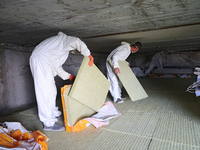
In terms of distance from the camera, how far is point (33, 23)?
1.86 metres

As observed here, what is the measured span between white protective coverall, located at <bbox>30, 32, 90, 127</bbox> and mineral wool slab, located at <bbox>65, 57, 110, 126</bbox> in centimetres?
28

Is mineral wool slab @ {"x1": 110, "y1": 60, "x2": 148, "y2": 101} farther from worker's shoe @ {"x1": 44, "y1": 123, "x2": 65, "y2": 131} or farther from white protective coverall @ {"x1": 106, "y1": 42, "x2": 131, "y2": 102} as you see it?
worker's shoe @ {"x1": 44, "y1": 123, "x2": 65, "y2": 131}

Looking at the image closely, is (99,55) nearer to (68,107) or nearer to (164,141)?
(68,107)

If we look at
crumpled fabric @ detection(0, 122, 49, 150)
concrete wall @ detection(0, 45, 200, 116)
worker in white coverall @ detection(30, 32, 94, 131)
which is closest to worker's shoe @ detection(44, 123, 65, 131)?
A: worker in white coverall @ detection(30, 32, 94, 131)

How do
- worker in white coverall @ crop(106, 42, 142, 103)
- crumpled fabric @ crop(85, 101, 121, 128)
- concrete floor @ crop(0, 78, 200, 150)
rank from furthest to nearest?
1. worker in white coverall @ crop(106, 42, 142, 103)
2. crumpled fabric @ crop(85, 101, 121, 128)
3. concrete floor @ crop(0, 78, 200, 150)

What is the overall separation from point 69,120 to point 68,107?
0.17 m

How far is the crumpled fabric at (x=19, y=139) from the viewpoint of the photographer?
1.30 meters

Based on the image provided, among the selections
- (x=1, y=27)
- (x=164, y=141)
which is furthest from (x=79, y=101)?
(x=1, y=27)

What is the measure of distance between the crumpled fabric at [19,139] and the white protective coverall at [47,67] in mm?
325

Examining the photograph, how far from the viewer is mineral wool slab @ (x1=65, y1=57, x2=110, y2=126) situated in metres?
1.82

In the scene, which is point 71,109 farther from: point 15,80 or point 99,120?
point 15,80

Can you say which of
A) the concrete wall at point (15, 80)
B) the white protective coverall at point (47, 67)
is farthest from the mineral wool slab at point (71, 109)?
the concrete wall at point (15, 80)

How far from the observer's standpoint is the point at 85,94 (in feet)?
6.61

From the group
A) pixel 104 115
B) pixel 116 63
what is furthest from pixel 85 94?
pixel 116 63
